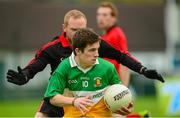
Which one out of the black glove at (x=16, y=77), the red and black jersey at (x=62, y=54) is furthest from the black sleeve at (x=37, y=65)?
the black glove at (x=16, y=77)

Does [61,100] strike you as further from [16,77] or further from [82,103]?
[16,77]

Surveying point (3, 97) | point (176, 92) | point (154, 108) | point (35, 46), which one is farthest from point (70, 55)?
point (35, 46)

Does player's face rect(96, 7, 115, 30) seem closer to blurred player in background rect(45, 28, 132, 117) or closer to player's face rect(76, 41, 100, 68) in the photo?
blurred player in background rect(45, 28, 132, 117)

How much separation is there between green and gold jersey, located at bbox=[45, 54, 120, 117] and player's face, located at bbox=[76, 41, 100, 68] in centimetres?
17

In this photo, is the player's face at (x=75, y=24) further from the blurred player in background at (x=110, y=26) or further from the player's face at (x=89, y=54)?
the blurred player in background at (x=110, y=26)

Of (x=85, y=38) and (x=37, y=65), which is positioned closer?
(x=85, y=38)

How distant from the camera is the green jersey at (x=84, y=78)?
7.63m

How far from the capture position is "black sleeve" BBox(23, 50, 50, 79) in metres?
8.14

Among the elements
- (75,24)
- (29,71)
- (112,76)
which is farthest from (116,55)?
(29,71)

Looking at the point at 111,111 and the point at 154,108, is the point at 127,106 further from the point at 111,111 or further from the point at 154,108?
the point at 154,108

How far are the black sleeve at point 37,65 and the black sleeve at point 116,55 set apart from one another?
27.1 inches

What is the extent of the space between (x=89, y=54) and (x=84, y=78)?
1.27 ft

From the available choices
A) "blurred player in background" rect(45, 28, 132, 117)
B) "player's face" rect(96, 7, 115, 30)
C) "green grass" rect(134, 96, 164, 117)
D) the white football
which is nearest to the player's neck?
"blurred player in background" rect(45, 28, 132, 117)

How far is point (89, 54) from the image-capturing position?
7.37 meters
